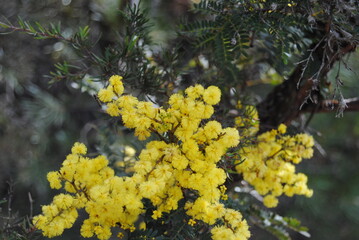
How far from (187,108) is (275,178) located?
0.38 metres

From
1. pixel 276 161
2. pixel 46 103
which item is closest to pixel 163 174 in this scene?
pixel 276 161

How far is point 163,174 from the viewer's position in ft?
2.80

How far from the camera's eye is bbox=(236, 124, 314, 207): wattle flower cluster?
110 centimetres

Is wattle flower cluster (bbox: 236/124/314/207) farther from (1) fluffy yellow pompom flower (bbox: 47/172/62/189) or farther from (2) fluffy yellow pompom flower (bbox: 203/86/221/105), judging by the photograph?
(1) fluffy yellow pompom flower (bbox: 47/172/62/189)

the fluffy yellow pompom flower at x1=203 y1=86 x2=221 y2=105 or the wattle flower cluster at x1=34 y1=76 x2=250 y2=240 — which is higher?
the fluffy yellow pompom flower at x1=203 y1=86 x2=221 y2=105

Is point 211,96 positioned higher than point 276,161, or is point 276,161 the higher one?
point 211,96

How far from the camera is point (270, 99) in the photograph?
138 centimetres

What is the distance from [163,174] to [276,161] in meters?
0.38

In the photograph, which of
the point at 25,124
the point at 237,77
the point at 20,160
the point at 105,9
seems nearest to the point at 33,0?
the point at 105,9

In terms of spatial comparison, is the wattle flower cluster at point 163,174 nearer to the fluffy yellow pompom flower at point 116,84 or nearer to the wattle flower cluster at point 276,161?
the fluffy yellow pompom flower at point 116,84

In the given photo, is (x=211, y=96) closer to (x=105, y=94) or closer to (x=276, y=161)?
(x=105, y=94)

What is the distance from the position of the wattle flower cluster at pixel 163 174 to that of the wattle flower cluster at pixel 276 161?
20 centimetres

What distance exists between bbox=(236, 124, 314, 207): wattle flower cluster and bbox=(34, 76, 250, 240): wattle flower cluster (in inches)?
8.0

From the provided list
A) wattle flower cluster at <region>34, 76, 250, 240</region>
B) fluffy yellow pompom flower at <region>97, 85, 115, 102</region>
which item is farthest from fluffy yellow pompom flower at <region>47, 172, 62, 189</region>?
fluffy yellow pompom flower at <region>97, 85, 115, 102</region>
